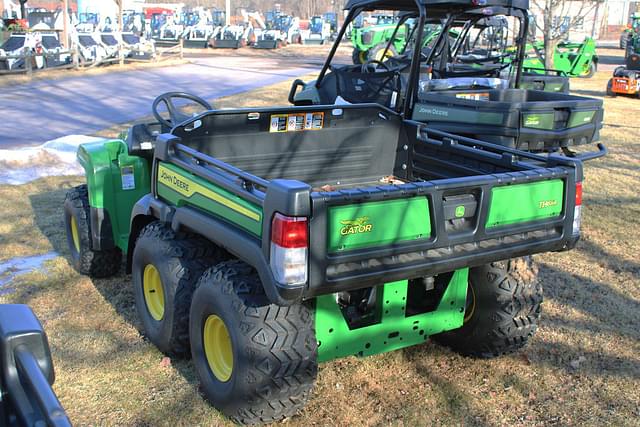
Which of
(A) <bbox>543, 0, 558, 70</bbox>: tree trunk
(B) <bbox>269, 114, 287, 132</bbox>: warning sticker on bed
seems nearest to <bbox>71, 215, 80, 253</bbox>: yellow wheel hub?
(B) <bbox>269, 114, 287, 132</bbox>: warning sticker on bed

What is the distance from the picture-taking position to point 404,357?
12.7 ft

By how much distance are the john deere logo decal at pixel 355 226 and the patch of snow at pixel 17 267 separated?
3.02m

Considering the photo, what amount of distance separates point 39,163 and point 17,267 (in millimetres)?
3522

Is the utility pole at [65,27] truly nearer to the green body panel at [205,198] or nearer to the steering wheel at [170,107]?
the steering wheel at [170,107]

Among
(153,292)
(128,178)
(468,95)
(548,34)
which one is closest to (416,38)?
(468,95)

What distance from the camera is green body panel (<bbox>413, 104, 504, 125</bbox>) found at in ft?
20.7

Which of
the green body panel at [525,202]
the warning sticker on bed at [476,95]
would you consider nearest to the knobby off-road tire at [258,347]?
the green body panel at [525,202]

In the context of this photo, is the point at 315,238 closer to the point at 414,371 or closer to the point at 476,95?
the point at 414,371

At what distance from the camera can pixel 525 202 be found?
319cm

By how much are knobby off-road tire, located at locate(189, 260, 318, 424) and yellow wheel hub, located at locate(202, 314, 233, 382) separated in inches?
3.2

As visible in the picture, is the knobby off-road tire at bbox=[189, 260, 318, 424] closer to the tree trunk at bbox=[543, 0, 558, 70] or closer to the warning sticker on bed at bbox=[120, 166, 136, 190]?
the warning sticker on bed at bbox=[120, 166, 136, 190]

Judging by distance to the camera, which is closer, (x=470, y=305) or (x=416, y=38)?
(x=470, y=305)

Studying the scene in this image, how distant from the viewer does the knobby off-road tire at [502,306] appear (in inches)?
144

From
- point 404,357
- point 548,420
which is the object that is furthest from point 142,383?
point 548,420
